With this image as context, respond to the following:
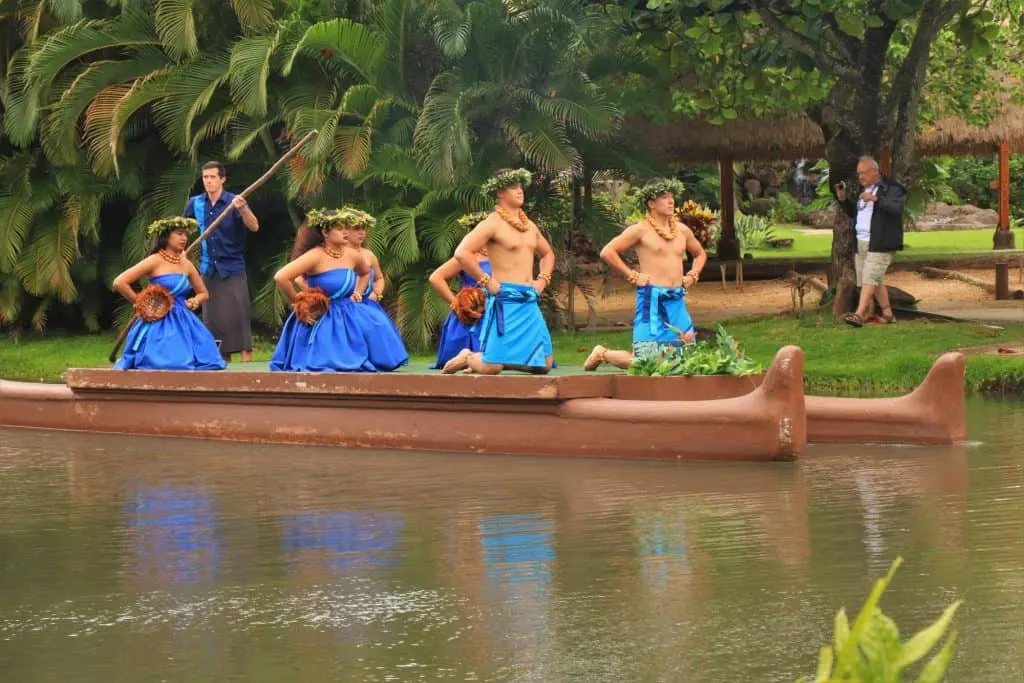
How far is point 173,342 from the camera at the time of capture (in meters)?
11.3

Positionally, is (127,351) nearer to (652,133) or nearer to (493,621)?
(493,621)

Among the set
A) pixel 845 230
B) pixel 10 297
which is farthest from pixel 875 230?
pixel 10 297

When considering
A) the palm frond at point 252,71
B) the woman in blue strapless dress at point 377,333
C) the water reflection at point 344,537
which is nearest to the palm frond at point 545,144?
the palm frond at point 252,71

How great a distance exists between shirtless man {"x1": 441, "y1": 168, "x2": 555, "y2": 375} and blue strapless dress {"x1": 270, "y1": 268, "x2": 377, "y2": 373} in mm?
925

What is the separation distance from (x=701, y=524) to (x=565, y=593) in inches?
55.8

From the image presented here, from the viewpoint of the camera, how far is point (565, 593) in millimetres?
6152

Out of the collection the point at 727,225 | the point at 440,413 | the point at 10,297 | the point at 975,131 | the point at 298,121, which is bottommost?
the point at 440,413

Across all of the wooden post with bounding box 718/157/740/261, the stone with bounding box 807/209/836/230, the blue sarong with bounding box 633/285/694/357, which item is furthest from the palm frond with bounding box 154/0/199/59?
the stone with bounding box 807/209/836/230

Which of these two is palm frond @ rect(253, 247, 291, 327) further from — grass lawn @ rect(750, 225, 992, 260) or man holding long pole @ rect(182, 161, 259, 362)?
grass lawn @ rect(750, 225, 992, 260)

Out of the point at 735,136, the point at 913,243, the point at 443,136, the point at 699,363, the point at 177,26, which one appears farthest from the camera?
the point at 913,243

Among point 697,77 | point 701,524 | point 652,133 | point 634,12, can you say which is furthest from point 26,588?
point 652,133

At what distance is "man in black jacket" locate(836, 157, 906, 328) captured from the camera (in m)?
14.9

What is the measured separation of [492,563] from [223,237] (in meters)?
6.19

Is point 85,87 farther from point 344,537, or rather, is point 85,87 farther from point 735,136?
point 344,537
